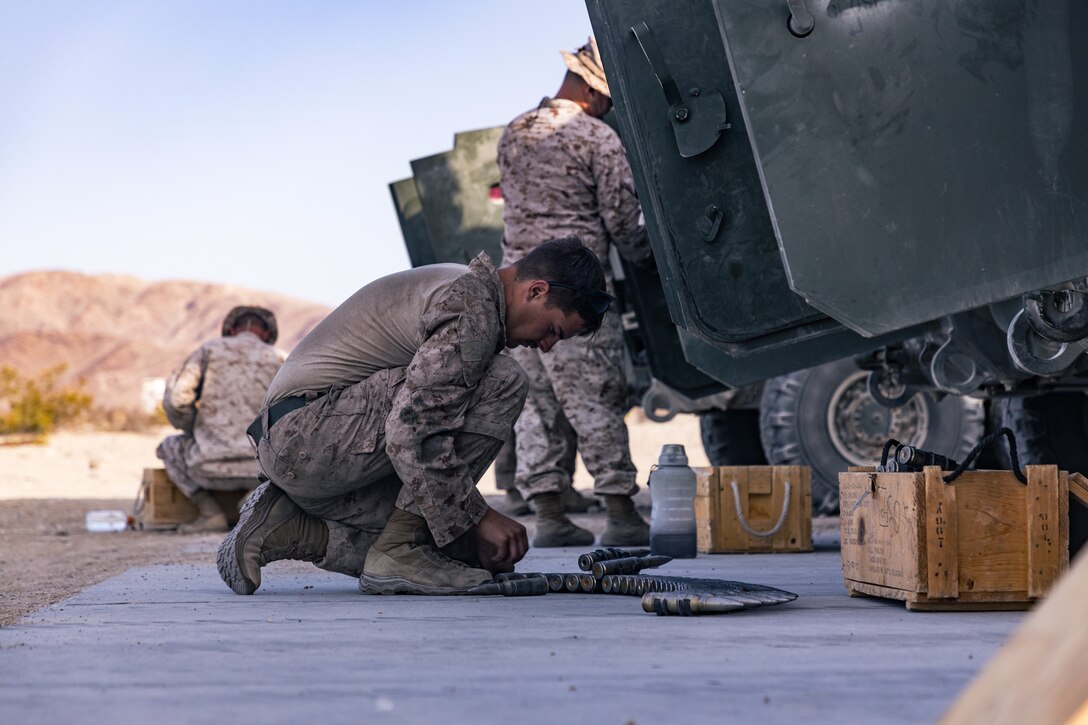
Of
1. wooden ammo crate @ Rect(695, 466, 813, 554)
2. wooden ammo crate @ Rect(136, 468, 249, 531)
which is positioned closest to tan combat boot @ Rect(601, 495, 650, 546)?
wooden ammo crate @ Rect(695, 466, 813, 554)

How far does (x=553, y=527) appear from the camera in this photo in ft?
21.0

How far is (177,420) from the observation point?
8805 mm

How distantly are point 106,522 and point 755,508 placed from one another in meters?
5.08

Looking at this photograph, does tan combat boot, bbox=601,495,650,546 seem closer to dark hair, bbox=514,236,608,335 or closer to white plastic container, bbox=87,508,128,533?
dark hair, bbox=514,236,608,335

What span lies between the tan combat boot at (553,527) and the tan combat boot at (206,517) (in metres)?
3.18

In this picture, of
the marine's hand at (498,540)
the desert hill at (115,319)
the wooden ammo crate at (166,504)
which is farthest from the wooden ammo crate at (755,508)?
the desert hill at (115,319)

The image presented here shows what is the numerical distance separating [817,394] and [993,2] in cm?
424

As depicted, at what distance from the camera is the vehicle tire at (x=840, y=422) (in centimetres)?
784

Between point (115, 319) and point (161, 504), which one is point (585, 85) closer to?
point (161, 504)

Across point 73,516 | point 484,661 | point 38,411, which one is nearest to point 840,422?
point 484,661

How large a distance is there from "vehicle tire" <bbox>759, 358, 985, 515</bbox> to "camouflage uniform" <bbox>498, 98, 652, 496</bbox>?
1.83 meters

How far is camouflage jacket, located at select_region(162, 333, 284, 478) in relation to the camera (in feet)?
28.5

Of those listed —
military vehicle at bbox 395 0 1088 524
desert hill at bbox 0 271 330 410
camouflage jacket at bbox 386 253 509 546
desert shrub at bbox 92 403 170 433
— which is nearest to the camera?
military vehicle at bbox 395 0 1088 524

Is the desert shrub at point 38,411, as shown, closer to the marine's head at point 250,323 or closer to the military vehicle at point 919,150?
the marine's head at point 250,323
